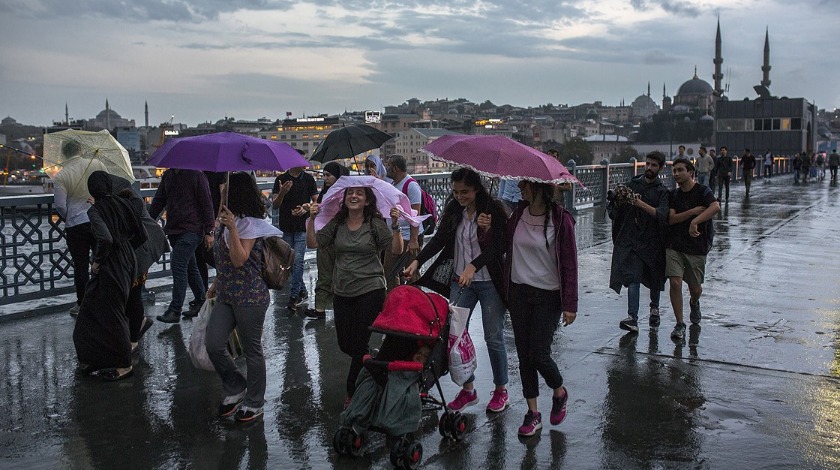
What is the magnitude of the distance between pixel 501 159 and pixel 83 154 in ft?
14.4

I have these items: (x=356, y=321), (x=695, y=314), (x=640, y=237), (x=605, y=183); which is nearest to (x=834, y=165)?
(x=605, y=183)

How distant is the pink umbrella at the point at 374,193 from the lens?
18.2 ft

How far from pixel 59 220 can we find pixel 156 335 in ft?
6.70

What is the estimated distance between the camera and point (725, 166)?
25750 millimetres

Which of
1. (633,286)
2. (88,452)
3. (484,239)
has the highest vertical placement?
(484,239)

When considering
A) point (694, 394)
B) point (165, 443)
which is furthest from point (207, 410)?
point (694, 394)

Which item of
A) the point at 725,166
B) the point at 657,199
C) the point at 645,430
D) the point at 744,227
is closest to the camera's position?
the point at 645,430

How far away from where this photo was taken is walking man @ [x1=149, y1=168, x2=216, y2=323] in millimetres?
8141

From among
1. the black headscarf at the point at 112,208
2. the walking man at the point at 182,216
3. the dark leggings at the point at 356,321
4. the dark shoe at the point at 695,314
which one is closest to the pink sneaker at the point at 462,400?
the dark leggings at the point at 356,321

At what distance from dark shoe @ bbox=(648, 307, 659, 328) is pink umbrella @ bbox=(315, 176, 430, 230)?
329cm

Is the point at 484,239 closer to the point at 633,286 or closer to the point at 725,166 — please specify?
the point at 633,286

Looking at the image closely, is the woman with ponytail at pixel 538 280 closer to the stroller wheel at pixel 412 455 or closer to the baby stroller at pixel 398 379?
the baby stroller at pixel 398 379

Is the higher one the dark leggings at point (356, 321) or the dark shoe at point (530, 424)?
the dark leggings at point (356, 321)

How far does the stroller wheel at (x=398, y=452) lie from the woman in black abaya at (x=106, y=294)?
2.78m
